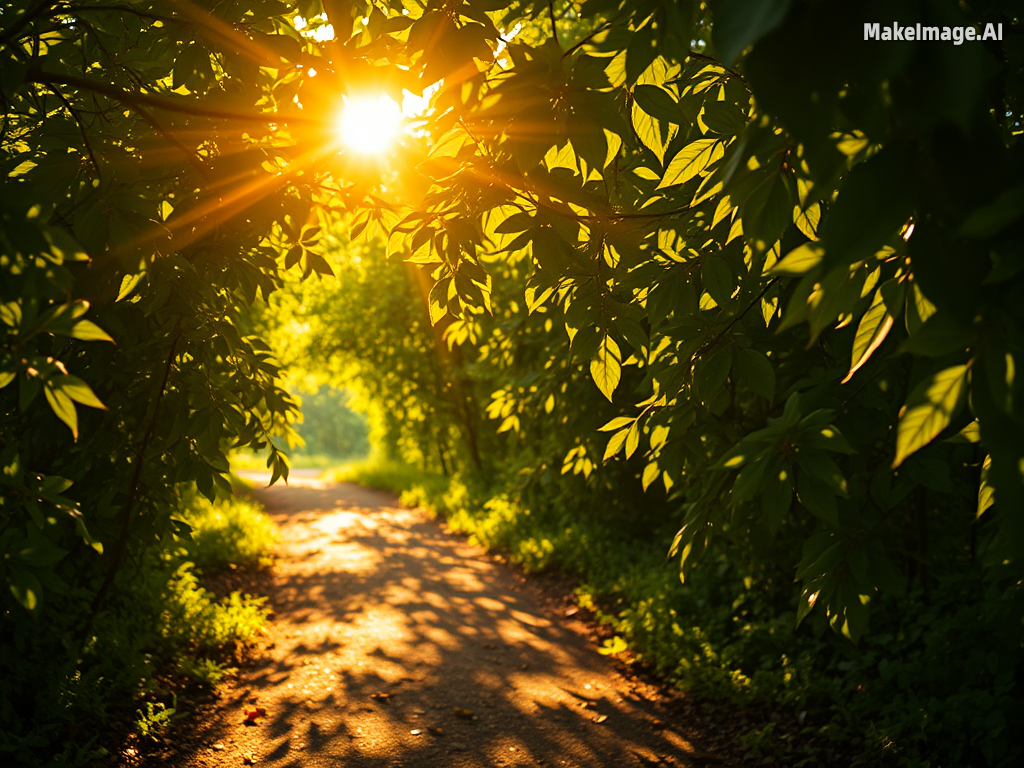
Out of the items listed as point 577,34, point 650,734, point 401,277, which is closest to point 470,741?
point 650,734

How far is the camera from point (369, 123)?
2.67 m

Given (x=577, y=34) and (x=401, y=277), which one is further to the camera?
(x=401, y=277)

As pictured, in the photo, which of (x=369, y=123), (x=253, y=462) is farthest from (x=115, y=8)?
(x=253, y=462)

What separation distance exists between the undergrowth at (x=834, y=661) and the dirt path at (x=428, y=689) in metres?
0.54

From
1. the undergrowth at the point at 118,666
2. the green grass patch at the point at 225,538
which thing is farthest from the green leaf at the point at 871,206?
the green grass patch at the point at 225,538

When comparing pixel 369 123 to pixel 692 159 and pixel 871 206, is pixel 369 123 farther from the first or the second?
pixel 871 206

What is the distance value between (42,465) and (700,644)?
16.8ft

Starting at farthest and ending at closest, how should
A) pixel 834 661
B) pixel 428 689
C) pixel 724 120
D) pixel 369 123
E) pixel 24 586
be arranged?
pixel 428 689
pixel 834 661
pixel 369 123
pixel 724 120
pixel 24 586

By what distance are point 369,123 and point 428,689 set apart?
442cm

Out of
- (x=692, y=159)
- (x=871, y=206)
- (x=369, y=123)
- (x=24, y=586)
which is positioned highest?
(x=369, y=123)

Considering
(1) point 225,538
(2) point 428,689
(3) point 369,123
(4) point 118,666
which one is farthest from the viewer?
(1) point 225,538

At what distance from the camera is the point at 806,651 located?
16.1 ft

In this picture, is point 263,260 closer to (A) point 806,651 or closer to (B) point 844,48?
(B) point 844,48

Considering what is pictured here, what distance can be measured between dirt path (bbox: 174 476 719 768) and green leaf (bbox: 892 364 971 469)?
12.2ft
